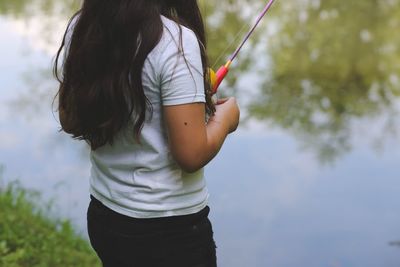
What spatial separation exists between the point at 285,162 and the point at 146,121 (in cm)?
291

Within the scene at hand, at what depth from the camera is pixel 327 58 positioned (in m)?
6.29

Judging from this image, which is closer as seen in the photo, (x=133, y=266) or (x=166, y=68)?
(x=166, y=68)

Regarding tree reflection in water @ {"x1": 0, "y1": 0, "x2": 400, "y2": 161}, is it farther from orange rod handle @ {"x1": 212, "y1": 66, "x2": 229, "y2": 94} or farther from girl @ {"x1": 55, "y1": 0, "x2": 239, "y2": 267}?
girl @ {"x1": 55, "y1": 0, "x2": 239, "y2": 267}

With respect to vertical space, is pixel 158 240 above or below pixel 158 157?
below

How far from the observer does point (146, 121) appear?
117cm

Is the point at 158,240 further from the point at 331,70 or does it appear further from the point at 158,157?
the point at 331,70

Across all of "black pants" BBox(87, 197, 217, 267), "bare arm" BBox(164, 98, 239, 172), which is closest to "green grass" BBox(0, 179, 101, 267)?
"black pants" BBox(87, 197, 217, 267)

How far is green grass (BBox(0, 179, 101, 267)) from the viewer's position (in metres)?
2.46

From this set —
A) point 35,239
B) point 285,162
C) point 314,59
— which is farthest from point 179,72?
point 314,59

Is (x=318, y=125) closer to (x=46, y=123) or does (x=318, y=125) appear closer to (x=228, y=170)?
(x=228, y=170)

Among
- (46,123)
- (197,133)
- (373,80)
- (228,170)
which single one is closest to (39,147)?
(46,123)

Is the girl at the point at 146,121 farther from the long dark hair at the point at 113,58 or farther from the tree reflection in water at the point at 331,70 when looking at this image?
the tree reflection in water at the point at 331,70

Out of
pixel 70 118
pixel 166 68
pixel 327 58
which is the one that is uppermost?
pixel 166 68

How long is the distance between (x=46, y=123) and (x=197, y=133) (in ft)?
12.1
